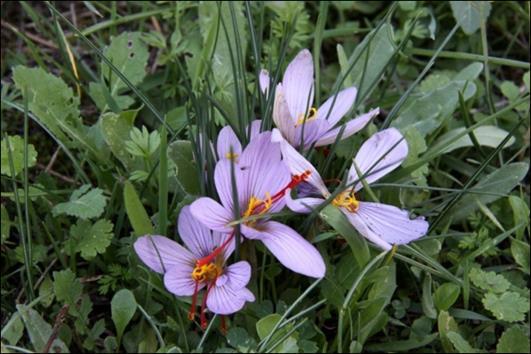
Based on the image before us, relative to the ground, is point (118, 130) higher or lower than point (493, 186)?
higher

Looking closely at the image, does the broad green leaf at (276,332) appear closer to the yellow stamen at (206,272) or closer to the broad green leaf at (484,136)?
the yellow stamen at (206,272)

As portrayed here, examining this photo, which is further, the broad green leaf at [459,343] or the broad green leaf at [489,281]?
the broad green leaf at [489,281]

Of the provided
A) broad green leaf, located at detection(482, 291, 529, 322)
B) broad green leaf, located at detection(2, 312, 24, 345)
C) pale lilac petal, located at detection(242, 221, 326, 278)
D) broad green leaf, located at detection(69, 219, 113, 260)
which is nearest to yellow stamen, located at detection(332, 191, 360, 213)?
pale lilac petal, located at detection(242, 221, 326, 278)

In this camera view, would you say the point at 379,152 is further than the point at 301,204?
Yes

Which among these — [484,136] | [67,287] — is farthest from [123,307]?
[484,136]

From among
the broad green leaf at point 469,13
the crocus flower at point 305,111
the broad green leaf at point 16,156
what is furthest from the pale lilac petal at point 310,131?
the broad green leaf at point 469,13

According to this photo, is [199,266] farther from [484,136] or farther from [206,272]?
[484,136]
